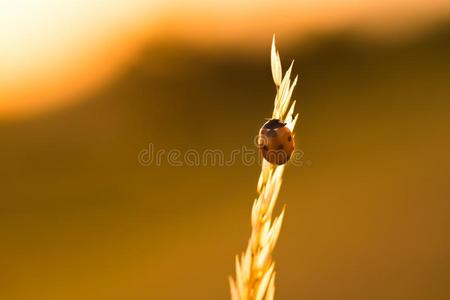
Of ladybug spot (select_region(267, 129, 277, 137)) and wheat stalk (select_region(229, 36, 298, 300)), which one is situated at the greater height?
ladybug spot (select_region(267, 129, 277, 137))

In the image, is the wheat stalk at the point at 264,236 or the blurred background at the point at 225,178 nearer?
the wheat stalk at the point at 264,236

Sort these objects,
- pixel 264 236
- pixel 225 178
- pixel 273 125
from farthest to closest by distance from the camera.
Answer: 1. pixel 225 178
2. pixel 273 125
3. pixel 264 236

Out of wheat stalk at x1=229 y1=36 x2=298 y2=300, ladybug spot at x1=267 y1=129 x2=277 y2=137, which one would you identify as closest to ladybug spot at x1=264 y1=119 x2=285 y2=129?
ladybug spot at x1=267 y1=129 x2=277 y2=137

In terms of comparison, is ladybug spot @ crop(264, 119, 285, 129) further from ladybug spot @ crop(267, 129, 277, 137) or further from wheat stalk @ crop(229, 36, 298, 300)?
wheat stalk @ crop(229, 36, 298, 300)

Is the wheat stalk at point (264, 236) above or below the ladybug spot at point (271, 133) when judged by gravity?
below

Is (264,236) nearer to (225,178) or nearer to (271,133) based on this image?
(271,133)

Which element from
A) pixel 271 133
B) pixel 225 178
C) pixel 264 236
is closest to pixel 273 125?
pixel 271 133

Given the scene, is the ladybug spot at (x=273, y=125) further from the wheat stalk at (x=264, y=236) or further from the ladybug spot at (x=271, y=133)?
the wheat stalk at (x=264, y=236)

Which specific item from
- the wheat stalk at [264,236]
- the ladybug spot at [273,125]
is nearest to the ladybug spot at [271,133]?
the ladybug spot at [273,125]

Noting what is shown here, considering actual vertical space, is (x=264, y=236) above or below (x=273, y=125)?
below
